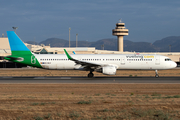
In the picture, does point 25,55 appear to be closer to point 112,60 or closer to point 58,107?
point 112,60

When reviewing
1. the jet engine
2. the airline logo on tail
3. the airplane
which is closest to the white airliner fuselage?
the airplane

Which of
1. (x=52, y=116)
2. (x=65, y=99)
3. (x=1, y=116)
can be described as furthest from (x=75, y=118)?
(x=65, y=99)

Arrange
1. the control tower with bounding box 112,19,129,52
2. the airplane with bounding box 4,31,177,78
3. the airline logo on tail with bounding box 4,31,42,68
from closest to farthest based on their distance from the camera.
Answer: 1. the airplane with bounding box 4,31,177,78
2. the airline logo on tail with bounding box 4,31,42,68
3. the control tower with bounding box 112,19,129,52

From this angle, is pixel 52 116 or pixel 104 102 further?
pixel 104 102

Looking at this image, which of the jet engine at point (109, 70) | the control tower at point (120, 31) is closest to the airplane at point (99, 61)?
the jet engine at point (109, 70)

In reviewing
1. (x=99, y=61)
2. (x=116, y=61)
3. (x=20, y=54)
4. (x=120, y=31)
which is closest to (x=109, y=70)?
(x=116, y=61)

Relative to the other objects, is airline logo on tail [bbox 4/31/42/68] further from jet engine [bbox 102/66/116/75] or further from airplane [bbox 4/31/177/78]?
jet engine [bbox 102/66/116/75]

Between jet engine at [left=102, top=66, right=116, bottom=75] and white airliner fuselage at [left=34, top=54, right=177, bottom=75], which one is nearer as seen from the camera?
jet engine at [left=102, top=66, right=116, bottom=75]

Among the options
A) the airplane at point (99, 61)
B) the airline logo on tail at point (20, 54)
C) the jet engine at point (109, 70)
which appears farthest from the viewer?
the airline logo on tail at point (20, 54)

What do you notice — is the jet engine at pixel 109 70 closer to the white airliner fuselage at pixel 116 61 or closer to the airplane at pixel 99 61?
the airplane at pixel 99 61

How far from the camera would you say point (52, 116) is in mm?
12070

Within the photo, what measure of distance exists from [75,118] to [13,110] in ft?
13.0

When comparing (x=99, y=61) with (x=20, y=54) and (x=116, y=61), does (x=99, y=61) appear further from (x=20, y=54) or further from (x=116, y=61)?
(x=20, y=54)

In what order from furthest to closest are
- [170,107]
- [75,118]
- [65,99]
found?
1. [65,99]
2. [170,107]
3. [75,118]
